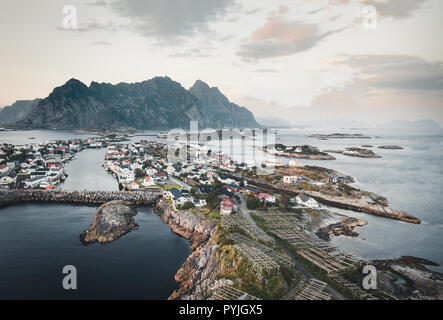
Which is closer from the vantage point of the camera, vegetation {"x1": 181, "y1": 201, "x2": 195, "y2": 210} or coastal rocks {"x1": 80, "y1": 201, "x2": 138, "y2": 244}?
coastal rocks {"x1": 80, "y1": 201, "x2": 138, "y2": 244}

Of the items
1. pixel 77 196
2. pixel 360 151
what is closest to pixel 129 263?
pixel 77 196

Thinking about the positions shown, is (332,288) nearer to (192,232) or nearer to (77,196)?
(192,232)

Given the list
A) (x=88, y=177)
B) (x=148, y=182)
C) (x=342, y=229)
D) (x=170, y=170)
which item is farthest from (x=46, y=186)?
(x=342, y=229)

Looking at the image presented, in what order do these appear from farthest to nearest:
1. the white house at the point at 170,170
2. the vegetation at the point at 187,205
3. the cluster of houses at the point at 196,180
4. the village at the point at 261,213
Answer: the white house at the point at 170,170
the cluster of houses at the point at 196,180
the vegetation at the point at 187,205
the village at the point at 261,213

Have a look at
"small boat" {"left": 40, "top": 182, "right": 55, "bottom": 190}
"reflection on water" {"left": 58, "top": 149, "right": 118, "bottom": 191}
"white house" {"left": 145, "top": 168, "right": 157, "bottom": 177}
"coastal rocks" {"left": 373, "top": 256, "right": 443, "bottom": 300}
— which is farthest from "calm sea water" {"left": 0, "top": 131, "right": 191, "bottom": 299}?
"white house" {"left": 145, "top": 168, "right": 157, "bottom": 177}

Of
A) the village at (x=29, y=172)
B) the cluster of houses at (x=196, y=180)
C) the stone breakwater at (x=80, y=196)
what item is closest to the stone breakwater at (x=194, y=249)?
the cluster of houses at (x=196, y=180)

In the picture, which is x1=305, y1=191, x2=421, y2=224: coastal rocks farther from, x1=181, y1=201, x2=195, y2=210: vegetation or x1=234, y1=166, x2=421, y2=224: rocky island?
x1=181, y1=201, x2=195, y2=210: vegetation

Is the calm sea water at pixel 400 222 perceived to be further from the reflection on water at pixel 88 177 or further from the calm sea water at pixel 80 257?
the reflection on water at pixel 88 177
